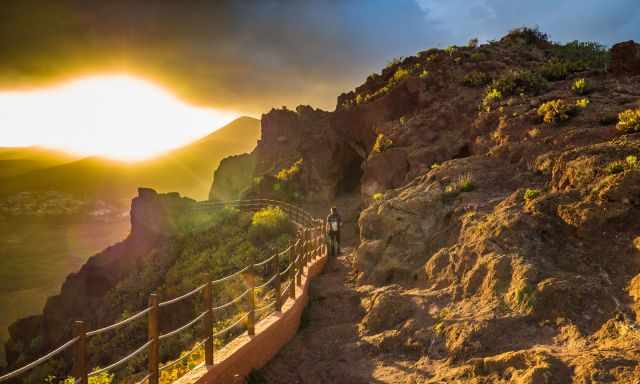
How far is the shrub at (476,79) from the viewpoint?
2217 cm

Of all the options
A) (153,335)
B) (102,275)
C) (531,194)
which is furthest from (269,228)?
(153,335)

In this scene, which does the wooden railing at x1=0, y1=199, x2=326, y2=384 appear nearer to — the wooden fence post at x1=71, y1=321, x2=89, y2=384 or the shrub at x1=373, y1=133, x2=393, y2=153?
the wooden fence post at x1=71, y1=321, x2=89, y2=384

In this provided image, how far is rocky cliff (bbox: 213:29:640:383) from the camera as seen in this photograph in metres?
6.39

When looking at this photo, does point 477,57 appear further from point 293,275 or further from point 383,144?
point 293,275

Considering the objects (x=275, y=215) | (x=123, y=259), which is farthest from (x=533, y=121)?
→ (x=123, y=259)

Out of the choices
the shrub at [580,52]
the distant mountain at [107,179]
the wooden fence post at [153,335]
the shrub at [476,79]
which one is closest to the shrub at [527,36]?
the shrub at [580,52]

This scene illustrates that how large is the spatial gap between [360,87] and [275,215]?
420 inches

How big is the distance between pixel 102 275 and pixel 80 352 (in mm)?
36621

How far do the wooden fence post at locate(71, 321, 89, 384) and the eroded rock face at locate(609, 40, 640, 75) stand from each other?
2007cm

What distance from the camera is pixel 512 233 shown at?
9.12 meters

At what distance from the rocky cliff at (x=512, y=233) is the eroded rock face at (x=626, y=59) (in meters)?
0.05

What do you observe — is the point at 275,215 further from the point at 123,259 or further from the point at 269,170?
the point at 269,170

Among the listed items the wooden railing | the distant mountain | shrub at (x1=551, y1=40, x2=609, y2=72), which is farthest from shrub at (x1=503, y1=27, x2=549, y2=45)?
the distant mountain

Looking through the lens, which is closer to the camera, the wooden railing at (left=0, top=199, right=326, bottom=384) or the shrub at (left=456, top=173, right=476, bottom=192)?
the wooden railing at (left=0, top=199, right=326, bottom=384)
